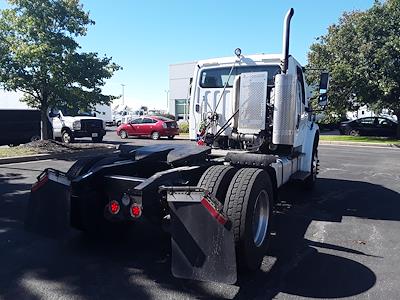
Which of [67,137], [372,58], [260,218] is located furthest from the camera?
[372,58]

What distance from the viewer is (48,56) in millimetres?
13406

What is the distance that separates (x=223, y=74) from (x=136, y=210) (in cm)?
391

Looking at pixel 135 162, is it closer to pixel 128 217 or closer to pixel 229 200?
pixel 128 217

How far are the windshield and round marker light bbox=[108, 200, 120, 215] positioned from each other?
11.6ft

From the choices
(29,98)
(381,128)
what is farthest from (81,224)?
(381,128)

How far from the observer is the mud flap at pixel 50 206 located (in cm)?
402

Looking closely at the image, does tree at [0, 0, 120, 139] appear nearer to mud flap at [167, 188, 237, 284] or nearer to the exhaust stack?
the exhaust stack

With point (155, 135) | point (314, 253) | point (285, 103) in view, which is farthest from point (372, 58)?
point (314, 253)

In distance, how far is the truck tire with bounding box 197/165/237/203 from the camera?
3.86 metres

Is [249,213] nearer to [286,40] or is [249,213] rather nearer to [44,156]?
[286,40]

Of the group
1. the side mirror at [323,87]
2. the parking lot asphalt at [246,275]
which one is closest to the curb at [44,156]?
the parking lot asphalt at [246,275]

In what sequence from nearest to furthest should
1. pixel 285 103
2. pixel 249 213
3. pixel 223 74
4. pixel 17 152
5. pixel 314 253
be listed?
pixel 249 213 < pixel 314 253 < pixel 285 103 < pixel 223 74 < pixel 17 152

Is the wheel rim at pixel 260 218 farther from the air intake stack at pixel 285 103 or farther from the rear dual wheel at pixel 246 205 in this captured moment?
the air intake stack at pixel 285 103

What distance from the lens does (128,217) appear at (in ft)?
12.7
